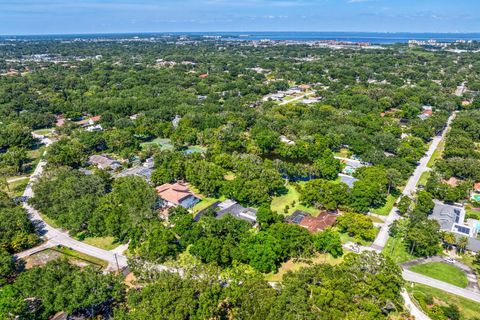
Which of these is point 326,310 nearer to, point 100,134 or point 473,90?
point 100,134

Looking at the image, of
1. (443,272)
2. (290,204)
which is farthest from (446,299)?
(290,204)

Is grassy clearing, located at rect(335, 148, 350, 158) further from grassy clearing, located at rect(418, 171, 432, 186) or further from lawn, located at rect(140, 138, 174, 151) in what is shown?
lawn, located at rect(140, 138, 174, 151)

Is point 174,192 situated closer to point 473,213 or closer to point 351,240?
point 351,240

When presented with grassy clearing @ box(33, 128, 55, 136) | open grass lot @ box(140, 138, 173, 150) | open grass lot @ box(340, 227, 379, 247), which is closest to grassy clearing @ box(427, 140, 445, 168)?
open grass lot @ box(340, 227, 379, 247)

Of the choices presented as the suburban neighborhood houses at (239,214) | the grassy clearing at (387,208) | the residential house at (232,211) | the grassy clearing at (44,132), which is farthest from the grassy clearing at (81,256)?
the grassy clearing at (44,132)

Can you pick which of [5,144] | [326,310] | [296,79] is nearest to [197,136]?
[5,144]
